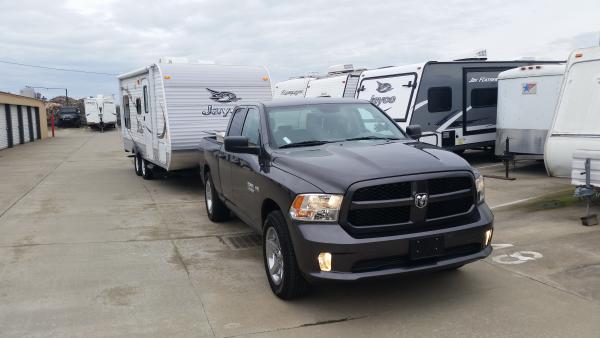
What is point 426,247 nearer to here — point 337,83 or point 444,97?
point 444,97

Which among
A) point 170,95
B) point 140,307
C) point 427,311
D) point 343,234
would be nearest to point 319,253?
point 343,234

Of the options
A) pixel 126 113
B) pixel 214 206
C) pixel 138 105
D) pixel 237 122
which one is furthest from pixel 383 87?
pixel 237 122

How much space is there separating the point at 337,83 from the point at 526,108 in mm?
6046

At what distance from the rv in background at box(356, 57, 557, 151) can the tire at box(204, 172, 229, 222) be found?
20.4 feet

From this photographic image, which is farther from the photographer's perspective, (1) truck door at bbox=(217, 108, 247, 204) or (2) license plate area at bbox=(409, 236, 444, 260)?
(1) truck door at bbox=(217, 108, 247, 204)

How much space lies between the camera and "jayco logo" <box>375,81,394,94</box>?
534 inches

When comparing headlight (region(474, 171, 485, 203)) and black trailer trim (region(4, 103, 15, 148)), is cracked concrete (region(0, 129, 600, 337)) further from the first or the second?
black trailer trim (region(4, 103, 15, 148))

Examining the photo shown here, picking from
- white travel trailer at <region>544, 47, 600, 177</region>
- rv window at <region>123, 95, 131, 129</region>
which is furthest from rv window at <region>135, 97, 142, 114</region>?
white travel trailer at <region>544, 47, 600, 177</region>

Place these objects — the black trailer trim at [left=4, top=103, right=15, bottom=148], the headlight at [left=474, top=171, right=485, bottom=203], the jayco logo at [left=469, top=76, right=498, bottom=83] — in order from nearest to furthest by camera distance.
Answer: the headlight at [left=474, top=171, right=485, bottom=203] < the jayco logo at [left=469, top=76, right=498, bottom=83] < the black trailer trim at [left=4, top=103, right=15, bottom=148]

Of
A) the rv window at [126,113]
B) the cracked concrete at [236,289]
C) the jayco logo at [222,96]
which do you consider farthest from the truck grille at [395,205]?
the rv window at [126,113]

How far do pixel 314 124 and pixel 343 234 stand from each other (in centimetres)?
189

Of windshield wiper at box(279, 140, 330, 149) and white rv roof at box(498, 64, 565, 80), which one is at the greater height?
white rv roof at box(498, 64, 565, 80)

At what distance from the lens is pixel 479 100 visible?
13.9 meters

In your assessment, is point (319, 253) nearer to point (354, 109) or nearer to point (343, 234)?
point (343, 234)
